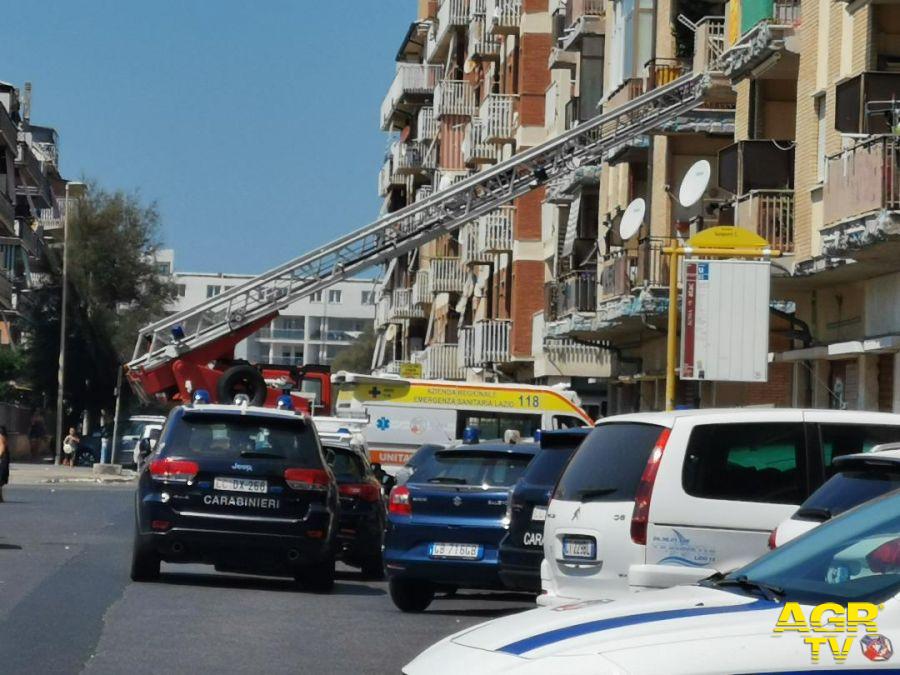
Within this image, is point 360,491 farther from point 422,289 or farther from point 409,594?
point 422,289

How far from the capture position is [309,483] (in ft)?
61.5

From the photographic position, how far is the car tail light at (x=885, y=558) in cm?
668

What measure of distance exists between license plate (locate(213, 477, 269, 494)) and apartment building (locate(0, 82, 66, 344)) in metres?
62.9

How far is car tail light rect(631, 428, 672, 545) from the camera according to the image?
39.0 feet

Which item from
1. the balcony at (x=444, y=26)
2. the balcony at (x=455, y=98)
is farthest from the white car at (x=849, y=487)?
the balcony at (x=444, y=26)

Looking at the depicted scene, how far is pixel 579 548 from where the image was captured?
12.4 meters

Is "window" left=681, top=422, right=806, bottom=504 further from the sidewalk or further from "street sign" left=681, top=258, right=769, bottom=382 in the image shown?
the sidewalk

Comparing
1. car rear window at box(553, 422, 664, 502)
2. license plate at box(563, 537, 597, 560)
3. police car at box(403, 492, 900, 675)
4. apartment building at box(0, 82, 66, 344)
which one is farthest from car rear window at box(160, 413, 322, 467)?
apartment building at box(0, 82, 66, 344)

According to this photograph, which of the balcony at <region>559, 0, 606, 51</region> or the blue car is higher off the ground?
the balcony at <region>559, 0, 606, 51</region>

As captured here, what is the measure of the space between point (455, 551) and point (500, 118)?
41.9 m

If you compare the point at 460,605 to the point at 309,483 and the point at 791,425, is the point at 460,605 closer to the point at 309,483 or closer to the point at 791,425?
the point at 309,483

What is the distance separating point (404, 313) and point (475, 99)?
12.9 metres

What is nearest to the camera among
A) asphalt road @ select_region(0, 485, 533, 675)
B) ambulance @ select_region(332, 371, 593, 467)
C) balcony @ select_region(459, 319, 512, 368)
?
asphalt road @ select_region(0, 485, 533, 675)

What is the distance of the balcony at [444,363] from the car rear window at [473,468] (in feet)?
153
